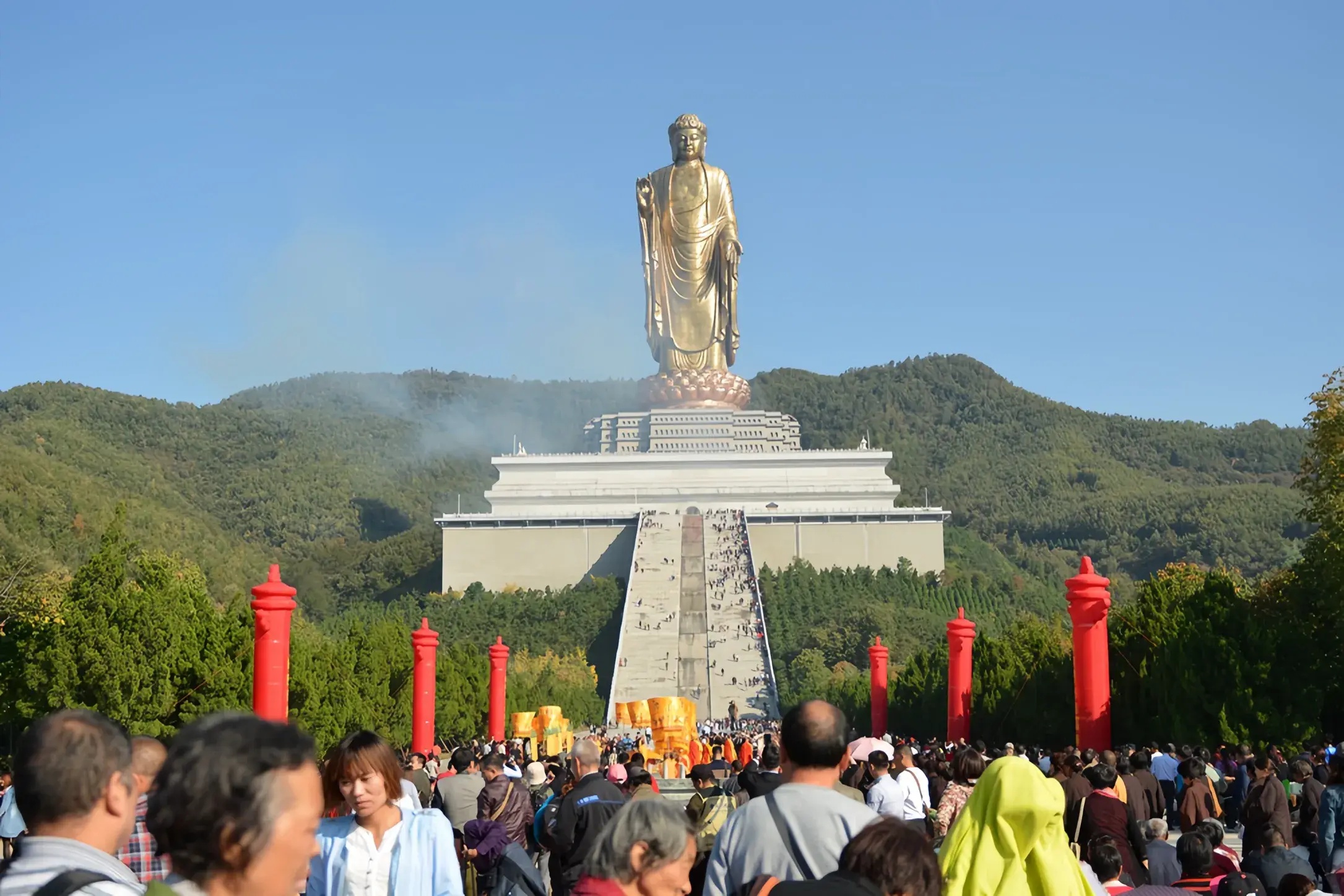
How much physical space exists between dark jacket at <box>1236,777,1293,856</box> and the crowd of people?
14mm

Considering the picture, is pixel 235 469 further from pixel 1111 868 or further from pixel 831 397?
pixel 1111 868

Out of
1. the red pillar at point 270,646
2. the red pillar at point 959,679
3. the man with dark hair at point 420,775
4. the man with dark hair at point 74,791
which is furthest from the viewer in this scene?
the red pillar at point 959,679

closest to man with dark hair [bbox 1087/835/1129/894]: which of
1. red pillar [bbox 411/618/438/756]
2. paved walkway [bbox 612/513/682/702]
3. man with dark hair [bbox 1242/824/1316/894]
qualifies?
man with dark hair [bbox 1242/824/1316/894]

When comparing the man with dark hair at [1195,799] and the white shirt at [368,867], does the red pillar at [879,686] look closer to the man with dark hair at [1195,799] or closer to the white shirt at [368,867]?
the man with dark hair at [1195,799]

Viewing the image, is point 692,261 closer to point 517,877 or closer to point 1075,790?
point 1075,790

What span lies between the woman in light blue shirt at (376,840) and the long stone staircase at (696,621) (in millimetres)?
35610

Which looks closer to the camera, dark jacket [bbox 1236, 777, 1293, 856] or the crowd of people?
the crowd of people

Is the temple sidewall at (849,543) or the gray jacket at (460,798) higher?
the temple sidewall at (849,543)

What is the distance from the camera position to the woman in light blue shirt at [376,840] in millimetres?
4953

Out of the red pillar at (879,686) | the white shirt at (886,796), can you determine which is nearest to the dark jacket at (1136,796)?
the white shirt at (886,796)

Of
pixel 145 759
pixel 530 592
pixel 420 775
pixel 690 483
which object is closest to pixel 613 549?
pixel 530 592

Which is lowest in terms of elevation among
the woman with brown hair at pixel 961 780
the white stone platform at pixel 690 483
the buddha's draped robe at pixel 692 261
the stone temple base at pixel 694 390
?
the woman with brown hair at pixel 961 780

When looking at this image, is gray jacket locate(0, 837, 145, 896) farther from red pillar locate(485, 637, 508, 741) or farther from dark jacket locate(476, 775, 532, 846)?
red pillar locate(485, 637, 508, 741)

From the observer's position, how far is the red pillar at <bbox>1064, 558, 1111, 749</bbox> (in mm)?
17906
